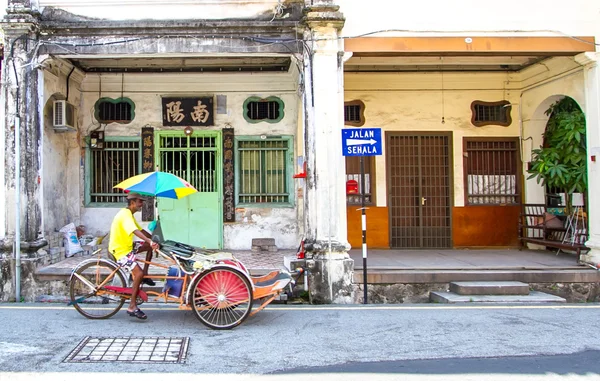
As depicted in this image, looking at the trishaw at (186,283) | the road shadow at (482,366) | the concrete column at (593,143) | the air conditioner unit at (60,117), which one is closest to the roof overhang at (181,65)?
the air conditioner unit at (60,117)

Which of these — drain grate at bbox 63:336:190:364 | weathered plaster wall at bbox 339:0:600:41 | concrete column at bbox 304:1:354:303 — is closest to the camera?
drain grate at bbox 63:336:190:364

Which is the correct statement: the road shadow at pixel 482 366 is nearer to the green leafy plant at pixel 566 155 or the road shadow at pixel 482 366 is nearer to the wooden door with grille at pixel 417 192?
the green leafy plant at pixel 566 155

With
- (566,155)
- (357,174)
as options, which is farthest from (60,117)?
(566,155)

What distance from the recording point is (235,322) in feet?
21.2

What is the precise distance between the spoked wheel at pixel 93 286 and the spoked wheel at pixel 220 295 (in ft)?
3.83

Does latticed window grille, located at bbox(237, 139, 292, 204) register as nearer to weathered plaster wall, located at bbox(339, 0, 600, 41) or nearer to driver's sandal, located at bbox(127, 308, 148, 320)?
weathered plaster wall, located at bbox(339, 0, 600, 41)

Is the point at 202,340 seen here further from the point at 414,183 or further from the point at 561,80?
the point at 561,80

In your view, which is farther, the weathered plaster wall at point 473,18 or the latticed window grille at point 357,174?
the latticed window grille at point 357,174

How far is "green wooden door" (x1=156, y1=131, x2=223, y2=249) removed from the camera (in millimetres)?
11328

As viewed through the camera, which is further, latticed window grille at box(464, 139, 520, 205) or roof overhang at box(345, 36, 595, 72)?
latticed window grille at box(464, 139, 520, 205)

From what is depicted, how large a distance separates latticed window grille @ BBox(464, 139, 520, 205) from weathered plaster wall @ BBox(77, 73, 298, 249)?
4.23m

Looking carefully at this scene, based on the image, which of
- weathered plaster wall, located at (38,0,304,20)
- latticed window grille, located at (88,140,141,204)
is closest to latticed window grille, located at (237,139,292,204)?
latticed window grille, located at (88,140,141,204)

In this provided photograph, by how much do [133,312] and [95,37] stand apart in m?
5.01

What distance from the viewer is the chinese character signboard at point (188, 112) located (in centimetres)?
1147
